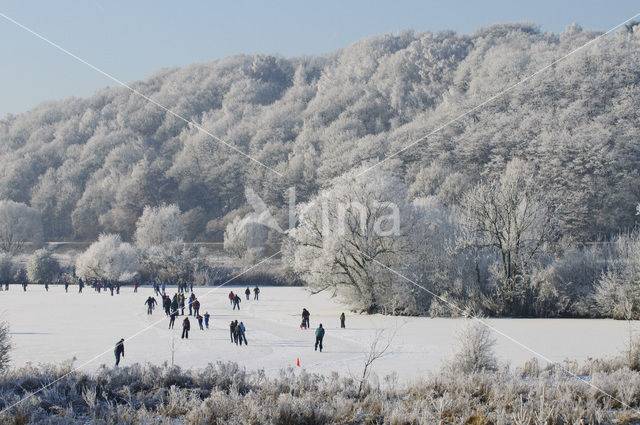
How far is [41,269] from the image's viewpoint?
5166 centimetres

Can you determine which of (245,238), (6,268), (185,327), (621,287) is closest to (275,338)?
(185,327)

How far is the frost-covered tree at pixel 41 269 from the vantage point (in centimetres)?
5166

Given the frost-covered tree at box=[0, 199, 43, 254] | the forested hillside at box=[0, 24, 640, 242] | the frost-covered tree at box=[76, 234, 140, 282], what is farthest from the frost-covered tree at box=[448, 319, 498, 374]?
the frost-covered tree at box=[0, 199, 43, 254]

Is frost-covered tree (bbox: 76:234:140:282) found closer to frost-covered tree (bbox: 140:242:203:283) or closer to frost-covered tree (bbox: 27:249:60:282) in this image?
frost-covered tree (bbox: 140:242:203:283)

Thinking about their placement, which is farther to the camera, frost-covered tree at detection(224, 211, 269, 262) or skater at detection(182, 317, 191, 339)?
frost-covered tree at detection(224, 211, 269, 262)

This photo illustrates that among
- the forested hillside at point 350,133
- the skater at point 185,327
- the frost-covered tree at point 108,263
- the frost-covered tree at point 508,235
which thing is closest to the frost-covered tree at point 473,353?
the skater at point 185,327

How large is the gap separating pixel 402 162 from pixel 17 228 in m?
46.3

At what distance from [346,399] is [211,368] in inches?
143

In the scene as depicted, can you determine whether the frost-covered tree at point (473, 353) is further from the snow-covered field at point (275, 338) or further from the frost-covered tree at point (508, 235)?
the frost-covered tree at point (508, 235)

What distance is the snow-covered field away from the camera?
16.2 metres

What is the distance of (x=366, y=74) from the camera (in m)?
139

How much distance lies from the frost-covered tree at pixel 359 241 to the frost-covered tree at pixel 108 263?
23673 millimetres

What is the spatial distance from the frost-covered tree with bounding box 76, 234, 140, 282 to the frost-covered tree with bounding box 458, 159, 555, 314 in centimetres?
3116

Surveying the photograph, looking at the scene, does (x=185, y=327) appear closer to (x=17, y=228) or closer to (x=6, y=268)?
(x=6, y=268)
